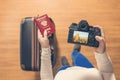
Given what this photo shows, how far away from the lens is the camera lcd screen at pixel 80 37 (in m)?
1.25

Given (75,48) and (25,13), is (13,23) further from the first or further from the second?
(75,48)

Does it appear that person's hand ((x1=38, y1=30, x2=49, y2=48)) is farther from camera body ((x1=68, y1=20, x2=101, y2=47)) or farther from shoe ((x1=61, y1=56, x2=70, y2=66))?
shoe ((x1=61, y1=56, x2=70, y2=66))

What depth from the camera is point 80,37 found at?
126 centimetres

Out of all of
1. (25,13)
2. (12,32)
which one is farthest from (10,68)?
(25,13)

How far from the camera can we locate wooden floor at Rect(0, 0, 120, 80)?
1791 millimetres

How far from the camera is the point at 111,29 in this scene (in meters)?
1.87

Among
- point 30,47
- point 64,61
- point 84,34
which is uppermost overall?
point 84,34

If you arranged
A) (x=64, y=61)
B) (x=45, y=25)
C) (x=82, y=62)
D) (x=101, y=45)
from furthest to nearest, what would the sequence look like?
(x=64, y=61) < (x=82, y=62) < (x=45, y=25) < (x=101, y=45)

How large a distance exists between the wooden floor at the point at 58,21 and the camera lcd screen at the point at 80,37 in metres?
0.57

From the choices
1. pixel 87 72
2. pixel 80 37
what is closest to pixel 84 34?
pixel 80 37

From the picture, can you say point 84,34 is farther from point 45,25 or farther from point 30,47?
point 30,47

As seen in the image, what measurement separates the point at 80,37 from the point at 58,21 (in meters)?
0.62

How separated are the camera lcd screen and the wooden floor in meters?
0.57

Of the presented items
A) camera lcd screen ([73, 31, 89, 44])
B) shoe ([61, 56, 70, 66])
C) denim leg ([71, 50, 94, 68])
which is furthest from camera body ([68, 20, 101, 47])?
shoe ([61, 56, 70, 66])
